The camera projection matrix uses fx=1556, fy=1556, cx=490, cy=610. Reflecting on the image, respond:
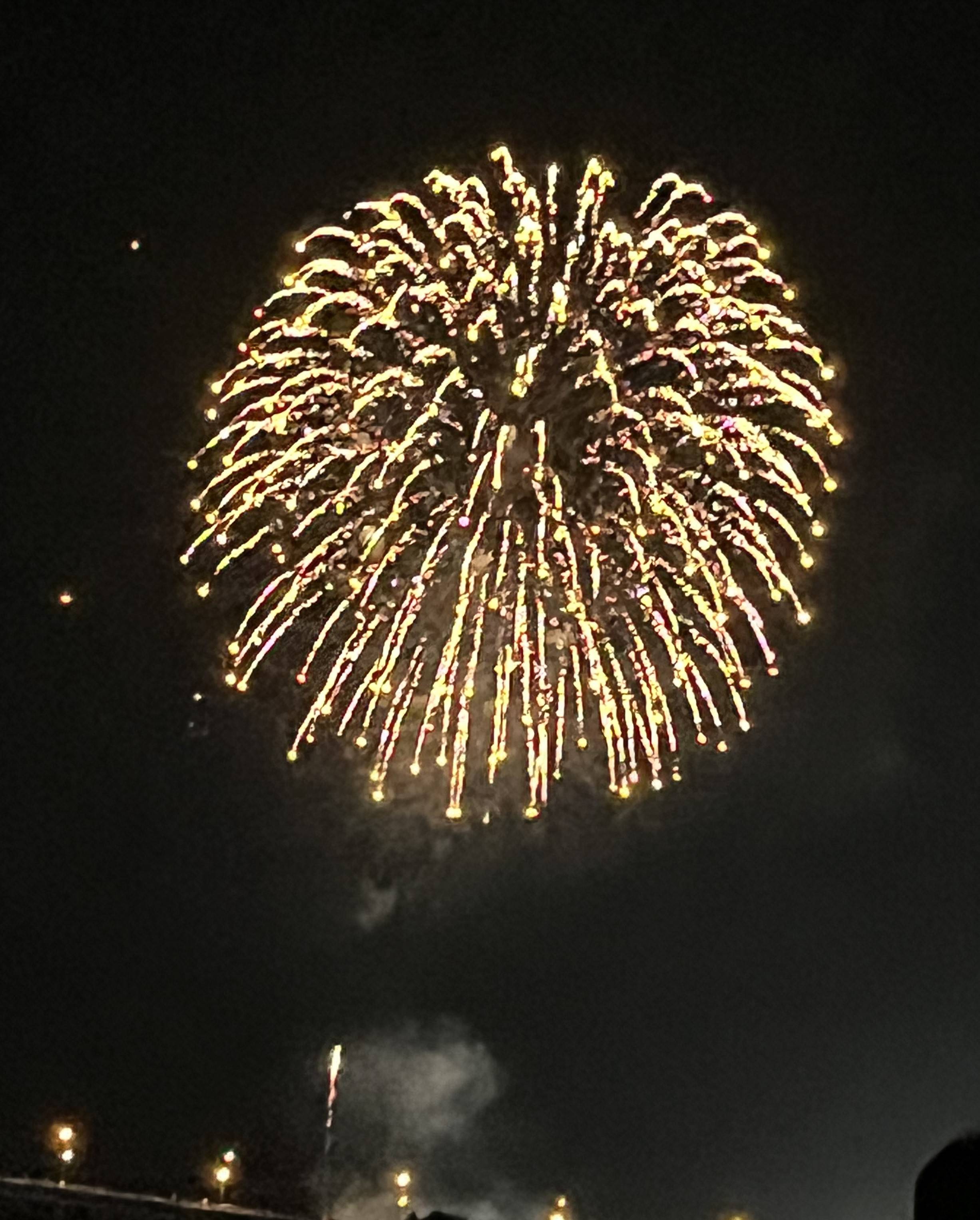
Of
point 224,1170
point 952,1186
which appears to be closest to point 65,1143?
point 224,1170

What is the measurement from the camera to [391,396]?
870 inches

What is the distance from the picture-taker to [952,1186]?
9727 millimetres

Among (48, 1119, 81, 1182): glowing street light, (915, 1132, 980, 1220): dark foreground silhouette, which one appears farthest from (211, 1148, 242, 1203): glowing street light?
(915, 1132, 980, 1220): dark foreground silhouette

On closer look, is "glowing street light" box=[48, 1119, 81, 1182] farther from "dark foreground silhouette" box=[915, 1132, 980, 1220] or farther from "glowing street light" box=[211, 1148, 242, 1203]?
"dark foreground silhouette" box=[915, 1132, 980, 1220]

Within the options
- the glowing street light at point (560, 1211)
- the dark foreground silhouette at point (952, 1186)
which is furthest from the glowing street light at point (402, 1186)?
the dark foreground silhouette at point (952, 1186)

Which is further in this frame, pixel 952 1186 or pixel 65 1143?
pixel 65 1143

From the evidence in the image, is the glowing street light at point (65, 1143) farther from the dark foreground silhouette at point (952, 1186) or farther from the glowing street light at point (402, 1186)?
the dark foreground silhouette at point (952, 1186)

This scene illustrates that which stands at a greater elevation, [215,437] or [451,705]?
[215,437]

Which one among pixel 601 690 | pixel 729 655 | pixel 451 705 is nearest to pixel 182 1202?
pixel 451 705

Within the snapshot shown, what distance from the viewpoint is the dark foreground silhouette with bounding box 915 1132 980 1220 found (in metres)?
9.55

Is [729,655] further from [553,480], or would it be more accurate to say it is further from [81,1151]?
[81,1151]

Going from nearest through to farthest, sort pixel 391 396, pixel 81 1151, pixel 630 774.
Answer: pixel 391 396 < pixel 630 774 < pixel 81 1151

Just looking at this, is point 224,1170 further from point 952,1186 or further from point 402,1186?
point 952,1186

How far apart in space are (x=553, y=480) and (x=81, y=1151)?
53.1ft
